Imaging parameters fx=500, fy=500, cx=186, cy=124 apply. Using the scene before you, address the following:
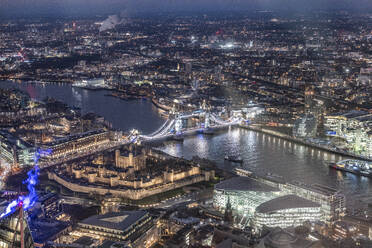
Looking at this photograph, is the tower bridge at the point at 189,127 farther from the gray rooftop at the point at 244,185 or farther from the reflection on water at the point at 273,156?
the gray rooftop at the point at 244,185

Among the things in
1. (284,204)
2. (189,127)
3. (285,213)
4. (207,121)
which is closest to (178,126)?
(189,127)

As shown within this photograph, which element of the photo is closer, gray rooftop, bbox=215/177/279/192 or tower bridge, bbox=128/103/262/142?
gray rooftop, bbox=215/177/279/192

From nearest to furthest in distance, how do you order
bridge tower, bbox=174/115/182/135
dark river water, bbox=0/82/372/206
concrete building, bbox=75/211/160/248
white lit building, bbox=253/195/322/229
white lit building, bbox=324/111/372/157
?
concrete building, bbox=75/211/160/248 < white lit building, bbox=253/195/322/229 < dark river water, bbox=0/82/372/206 < white lit building, bbox=324/111/372/157 < bridge tower, bbox=174/115/182/135

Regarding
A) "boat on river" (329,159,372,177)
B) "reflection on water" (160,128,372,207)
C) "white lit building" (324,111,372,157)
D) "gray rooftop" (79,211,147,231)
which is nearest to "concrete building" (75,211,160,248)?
"gray rooftop" (79,211,147,231)

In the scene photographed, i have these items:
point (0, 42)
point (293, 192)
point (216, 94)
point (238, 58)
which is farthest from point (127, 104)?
point (0, 42)

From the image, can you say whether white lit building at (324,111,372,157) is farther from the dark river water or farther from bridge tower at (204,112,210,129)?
bridge tower at (204,112,210,129)
